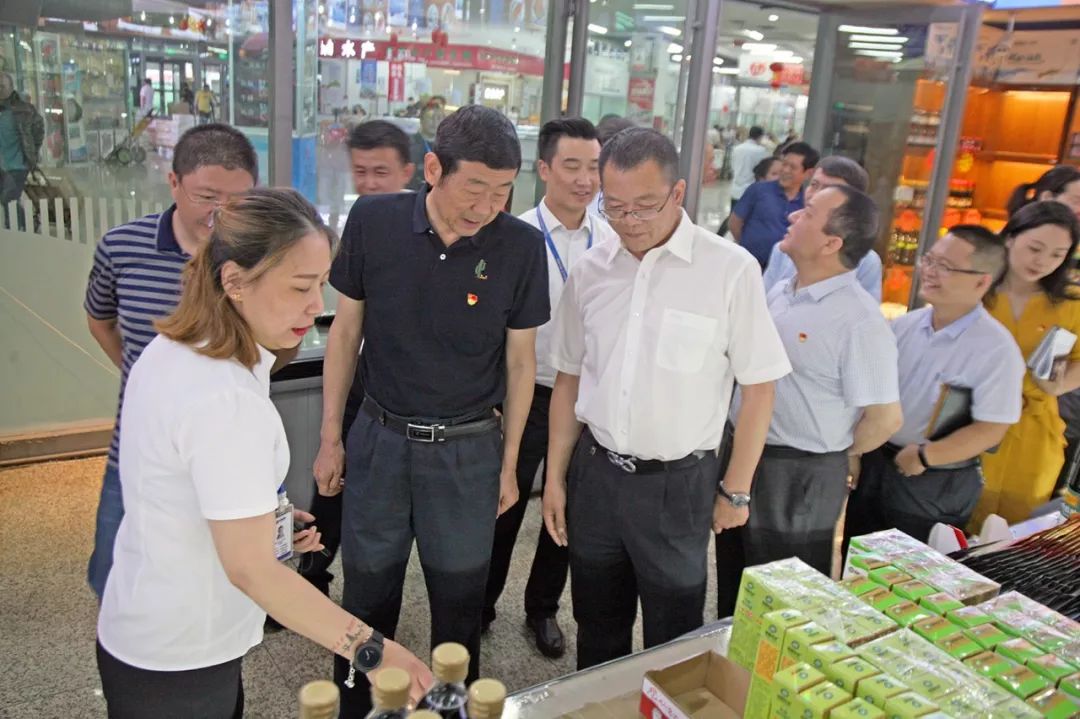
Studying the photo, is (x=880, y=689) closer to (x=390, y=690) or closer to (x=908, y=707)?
(x=908, y=707)

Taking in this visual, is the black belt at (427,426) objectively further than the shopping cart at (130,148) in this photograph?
No

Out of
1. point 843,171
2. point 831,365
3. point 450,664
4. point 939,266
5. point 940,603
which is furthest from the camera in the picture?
point 843,171

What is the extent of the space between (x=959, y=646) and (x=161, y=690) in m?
1.37

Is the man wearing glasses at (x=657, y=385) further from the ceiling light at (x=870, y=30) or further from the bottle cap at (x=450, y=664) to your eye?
the ceiling light at (x=870, y=30)

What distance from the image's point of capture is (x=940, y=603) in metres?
1.60

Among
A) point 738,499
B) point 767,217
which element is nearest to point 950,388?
point 738,499

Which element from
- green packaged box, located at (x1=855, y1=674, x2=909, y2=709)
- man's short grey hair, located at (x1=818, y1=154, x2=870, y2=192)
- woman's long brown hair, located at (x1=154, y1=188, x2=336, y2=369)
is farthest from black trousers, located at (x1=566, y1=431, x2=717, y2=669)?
man's short grey hair, located at (x1=818, y1=154, x2=870, y2=192)

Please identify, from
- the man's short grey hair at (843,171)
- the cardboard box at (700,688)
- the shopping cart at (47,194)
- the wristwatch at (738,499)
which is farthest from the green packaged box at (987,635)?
the shopping cart at (47,194)

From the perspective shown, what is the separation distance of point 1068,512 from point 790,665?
5.85 ft

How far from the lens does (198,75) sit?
3900 mm

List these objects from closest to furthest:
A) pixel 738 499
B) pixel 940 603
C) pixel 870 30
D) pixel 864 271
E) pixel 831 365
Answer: pixel 940 603
pixel 738 499
pixel 831 365
pixel 864 271
pixel 870 30

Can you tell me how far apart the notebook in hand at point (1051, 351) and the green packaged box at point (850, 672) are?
1947mm

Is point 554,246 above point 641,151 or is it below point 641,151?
below

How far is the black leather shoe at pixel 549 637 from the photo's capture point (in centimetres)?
295
